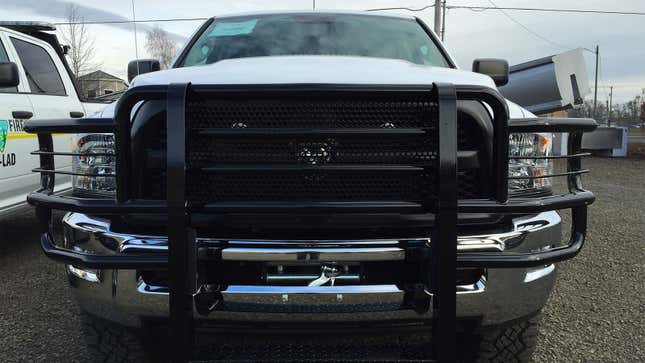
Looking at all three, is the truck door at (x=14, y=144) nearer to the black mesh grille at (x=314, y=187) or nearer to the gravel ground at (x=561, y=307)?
the gravel ground at (x=561, y=307)

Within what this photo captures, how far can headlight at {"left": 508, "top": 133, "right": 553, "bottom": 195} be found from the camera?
6.51ft

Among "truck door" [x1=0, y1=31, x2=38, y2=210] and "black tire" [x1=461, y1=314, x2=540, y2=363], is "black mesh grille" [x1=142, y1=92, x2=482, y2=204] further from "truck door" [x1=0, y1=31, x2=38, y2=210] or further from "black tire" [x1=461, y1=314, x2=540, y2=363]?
"truck door" [x1=0, y1=31, x2=38, y2=210]

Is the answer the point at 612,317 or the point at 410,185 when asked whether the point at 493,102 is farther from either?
the point at 612,317

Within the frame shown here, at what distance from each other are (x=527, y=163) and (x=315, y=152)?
0.89 metres

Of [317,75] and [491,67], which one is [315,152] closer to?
[317,75]

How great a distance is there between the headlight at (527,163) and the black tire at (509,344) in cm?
62

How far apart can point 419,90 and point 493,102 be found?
0.27m

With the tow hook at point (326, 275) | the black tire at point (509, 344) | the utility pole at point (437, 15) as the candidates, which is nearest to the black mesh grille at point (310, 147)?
the tow hook at point (326, 275)

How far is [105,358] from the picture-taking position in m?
2.26

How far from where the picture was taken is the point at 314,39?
3.28 meters

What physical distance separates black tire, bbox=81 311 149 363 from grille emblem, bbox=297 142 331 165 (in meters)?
1.16

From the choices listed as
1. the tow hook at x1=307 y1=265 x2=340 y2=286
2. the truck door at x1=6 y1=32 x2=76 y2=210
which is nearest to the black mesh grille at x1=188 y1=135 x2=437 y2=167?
the tow hook at x1=307 y1=265 x2=340 y2=286

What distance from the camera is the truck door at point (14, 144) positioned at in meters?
4.29

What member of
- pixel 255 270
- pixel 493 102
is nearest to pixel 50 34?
pixel 255 270
